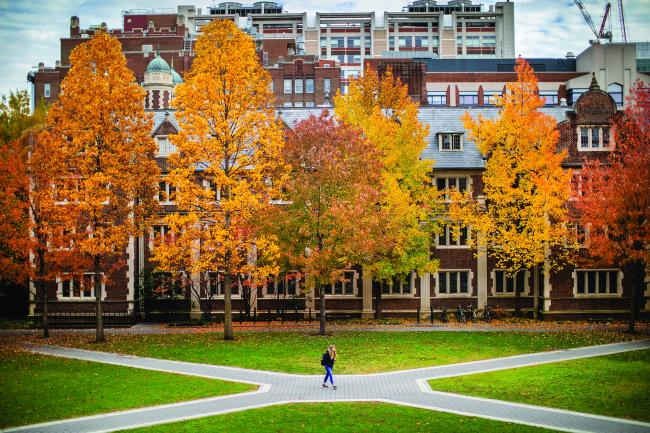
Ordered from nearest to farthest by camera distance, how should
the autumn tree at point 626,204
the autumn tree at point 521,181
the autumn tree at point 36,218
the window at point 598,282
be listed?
1. the autumn tree at point 36,218
2. the autumn tree at point 626,204
3. the autumn tree at point 521,181
4. the window at point 598,282

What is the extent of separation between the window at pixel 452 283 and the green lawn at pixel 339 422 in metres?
27.6

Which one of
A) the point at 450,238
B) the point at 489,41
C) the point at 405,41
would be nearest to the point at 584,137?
the point at 450,238

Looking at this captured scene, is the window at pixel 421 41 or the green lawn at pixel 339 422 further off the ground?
the window at pixel 421 41

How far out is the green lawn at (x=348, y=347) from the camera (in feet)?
105

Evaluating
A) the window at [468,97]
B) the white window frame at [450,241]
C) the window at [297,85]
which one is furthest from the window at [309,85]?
the white window frame at [450,241]

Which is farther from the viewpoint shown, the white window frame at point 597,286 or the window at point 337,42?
the window at point 337,42

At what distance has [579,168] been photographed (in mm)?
50062

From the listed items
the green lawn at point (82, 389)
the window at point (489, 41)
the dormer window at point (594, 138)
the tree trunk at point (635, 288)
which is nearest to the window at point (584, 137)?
the dormer window at point (594, 138)

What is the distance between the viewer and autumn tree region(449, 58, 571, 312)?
44.8 meters

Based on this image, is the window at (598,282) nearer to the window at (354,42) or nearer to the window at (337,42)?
the window at (354,42)

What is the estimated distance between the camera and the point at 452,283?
5072 cm

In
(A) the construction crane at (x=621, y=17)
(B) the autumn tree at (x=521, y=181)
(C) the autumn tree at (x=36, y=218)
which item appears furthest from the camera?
(A) the construction crane at (x=621, y=17)

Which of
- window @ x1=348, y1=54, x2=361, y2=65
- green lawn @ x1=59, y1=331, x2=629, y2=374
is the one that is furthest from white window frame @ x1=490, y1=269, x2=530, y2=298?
window @ x1=348, y1=54, x2=361, y2=65

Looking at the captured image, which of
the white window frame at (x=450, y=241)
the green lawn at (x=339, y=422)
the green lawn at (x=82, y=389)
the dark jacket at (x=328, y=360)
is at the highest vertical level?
the white window frame at (x=450, y=241)
